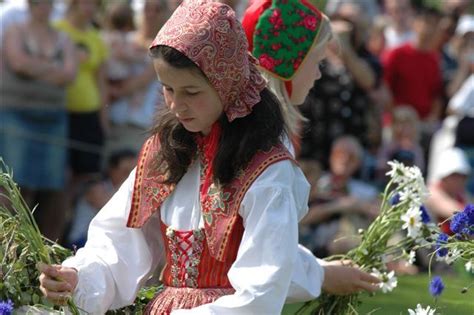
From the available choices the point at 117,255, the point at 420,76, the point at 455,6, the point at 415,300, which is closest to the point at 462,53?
the point at 455,6

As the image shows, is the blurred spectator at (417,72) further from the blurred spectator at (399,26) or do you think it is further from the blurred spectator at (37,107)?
the blurred spectator at (37,107)

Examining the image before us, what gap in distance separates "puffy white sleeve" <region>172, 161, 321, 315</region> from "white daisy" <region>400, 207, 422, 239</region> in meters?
0.90

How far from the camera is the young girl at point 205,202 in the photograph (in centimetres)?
368

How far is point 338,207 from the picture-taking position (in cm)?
852

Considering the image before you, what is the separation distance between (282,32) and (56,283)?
4.43 feet

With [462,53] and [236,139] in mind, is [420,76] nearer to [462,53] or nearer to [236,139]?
[462,53]

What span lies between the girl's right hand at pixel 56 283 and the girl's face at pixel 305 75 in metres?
1.15

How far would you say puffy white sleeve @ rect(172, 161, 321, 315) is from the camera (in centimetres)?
362

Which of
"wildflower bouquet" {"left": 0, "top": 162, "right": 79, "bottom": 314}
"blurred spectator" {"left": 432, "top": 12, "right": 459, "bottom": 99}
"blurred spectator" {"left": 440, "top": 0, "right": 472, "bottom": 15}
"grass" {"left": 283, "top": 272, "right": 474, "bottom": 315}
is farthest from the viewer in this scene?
"blurred spectator" {"left": 440, "top": 0, "right": 472, "bottom": 15}

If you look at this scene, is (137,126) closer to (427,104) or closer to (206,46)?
(427,104)

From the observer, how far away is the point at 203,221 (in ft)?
12.8

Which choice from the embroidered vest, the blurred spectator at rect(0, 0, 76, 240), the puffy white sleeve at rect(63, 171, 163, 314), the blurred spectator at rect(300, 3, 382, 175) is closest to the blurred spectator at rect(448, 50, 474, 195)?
the blurred spectator at rect(300, 3, 382, 175)

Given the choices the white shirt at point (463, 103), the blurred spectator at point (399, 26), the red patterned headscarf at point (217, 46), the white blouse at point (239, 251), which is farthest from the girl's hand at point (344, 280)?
the blurred spectator at point (399, 26)

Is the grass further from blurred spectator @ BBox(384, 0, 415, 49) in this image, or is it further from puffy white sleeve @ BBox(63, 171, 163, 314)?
blurred spectator @ BBox(384, 0, 415, 49)
